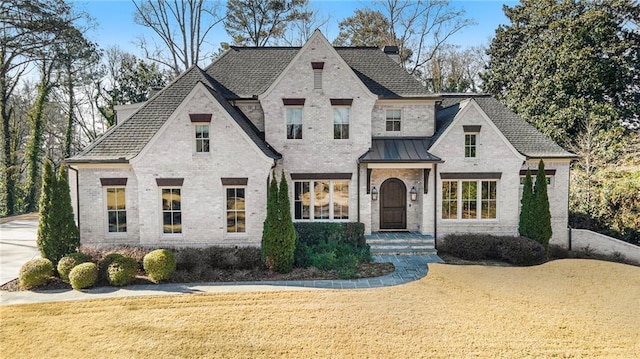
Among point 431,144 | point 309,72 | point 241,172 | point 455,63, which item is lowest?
point 241,172

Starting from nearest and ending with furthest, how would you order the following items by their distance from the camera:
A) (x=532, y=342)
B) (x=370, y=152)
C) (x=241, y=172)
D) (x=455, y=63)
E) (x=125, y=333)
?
1. (x=532, y=342)
2. (x=125, y=333)
3. (x=241, y=172)
4. (x=370, y=152)
5. (x=455, y=63)

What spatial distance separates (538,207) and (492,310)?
8.31 metres

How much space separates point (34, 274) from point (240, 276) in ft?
21.8

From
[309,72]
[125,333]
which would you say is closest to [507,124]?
[309,72]

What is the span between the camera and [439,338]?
26.1 ft

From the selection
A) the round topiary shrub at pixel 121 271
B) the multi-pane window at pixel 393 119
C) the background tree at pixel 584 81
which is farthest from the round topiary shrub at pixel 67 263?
the background tree at pixel 584 81

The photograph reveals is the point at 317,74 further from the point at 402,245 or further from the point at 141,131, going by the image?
the point at 402,245

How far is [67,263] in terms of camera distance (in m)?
11.9

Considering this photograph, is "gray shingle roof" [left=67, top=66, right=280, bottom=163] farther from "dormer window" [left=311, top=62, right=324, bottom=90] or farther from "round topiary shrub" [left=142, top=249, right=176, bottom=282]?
"round topiary shrub" [left=142, top=249, right=176, bottom=282]

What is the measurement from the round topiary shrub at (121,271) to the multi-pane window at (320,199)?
749 cm

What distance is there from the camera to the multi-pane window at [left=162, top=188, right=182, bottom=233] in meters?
14.7

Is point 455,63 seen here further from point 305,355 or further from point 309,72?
point 305,355

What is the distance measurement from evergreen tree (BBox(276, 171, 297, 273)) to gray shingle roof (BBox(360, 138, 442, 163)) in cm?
479

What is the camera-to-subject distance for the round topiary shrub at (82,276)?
36.7ft
